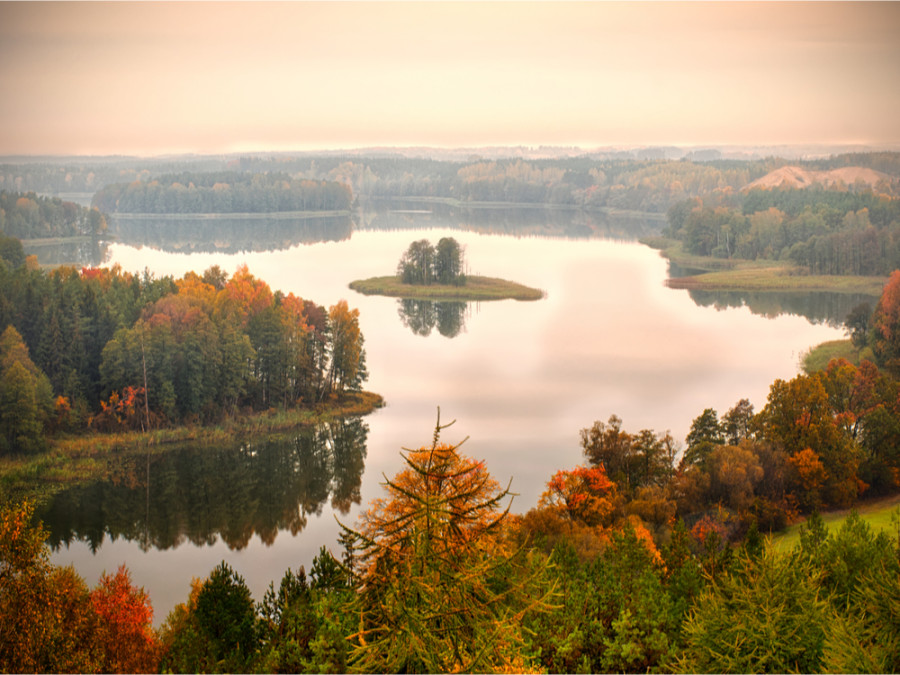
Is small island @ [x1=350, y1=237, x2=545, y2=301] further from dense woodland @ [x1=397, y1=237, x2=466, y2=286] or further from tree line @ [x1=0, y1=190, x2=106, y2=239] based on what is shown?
tree line @ [x1=0, y1=190, x2=106, y2=239]

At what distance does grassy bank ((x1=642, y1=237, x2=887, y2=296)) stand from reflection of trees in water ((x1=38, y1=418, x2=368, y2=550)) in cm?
2515

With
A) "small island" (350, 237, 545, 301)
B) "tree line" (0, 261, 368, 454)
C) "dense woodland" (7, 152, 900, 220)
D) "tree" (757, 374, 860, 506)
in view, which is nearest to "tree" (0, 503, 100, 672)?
"tree line" (0, 261, 368, 454)

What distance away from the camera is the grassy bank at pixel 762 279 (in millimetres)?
38938

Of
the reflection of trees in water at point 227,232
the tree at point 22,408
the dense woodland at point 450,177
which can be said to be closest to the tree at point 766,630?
the tree at point 22,408

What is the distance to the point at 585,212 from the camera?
83.0m

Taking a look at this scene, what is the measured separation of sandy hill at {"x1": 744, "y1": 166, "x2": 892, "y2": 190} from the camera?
191 ft

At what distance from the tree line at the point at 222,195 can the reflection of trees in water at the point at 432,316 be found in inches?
1515

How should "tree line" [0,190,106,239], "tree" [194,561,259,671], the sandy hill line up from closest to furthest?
"tree" [194,561,259,671]
"tree line" [0,190,106,239]
the sandy hill

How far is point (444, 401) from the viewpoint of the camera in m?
22.3

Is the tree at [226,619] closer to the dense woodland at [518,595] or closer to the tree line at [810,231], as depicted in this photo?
the dense woodland at [518,595]

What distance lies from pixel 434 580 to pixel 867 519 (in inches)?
467

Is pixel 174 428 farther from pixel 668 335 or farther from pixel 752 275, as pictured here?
pixel 752 275

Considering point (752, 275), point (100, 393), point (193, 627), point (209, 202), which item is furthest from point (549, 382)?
point (209, 202)

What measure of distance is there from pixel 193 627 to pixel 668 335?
23.2m
